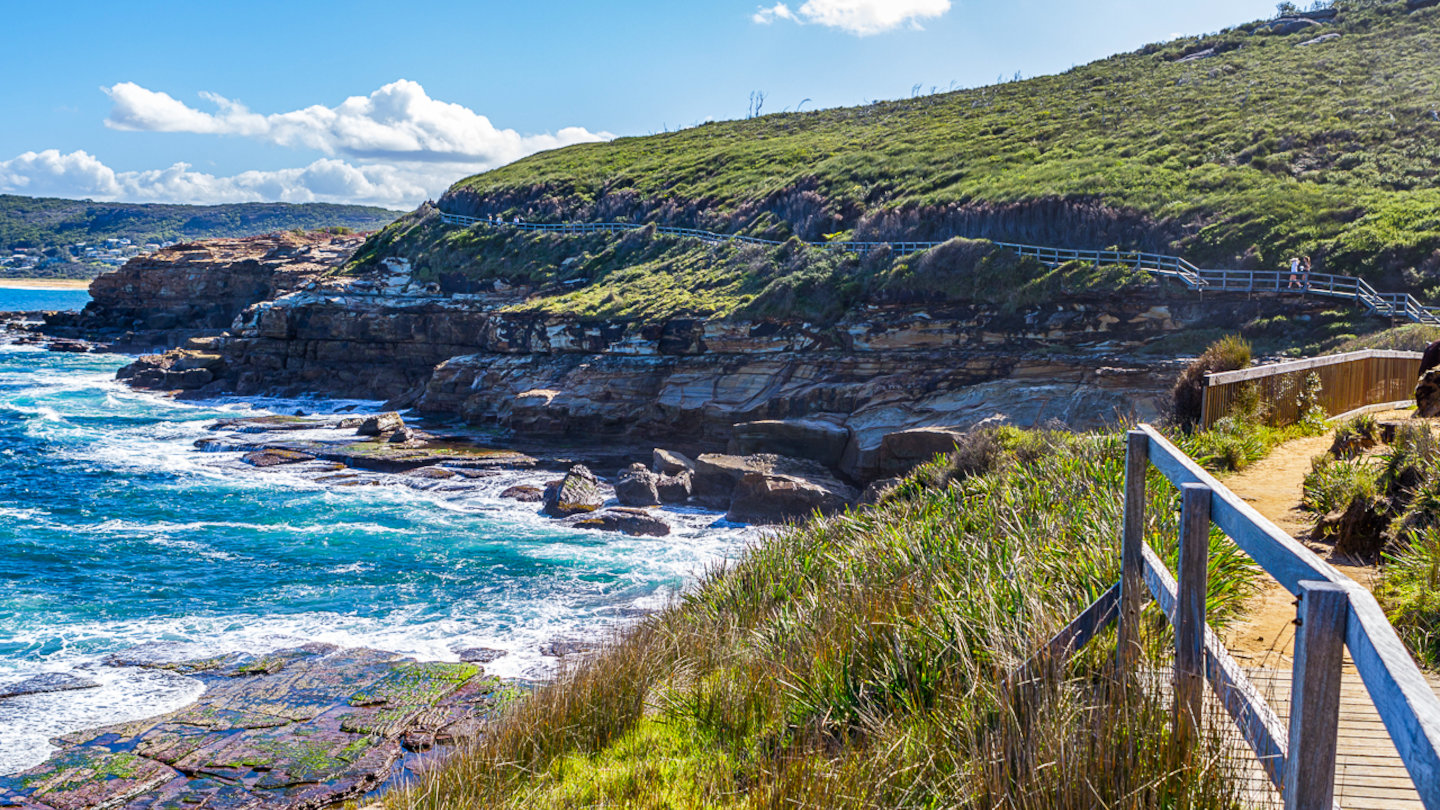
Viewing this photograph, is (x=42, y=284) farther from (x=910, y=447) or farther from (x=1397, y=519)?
(x=1397, y=519)

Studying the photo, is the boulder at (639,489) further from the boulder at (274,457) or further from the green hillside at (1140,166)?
the green hillside at (1140,166)

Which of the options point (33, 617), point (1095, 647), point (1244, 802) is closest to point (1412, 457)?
point (1095, 647)

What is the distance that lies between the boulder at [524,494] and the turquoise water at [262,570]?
21.4 inches

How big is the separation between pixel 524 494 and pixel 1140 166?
2720 centimetres

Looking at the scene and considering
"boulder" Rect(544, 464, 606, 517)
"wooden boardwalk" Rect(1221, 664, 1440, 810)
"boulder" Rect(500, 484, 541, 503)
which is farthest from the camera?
"boulder" Rect(500, 484, 541, 503)

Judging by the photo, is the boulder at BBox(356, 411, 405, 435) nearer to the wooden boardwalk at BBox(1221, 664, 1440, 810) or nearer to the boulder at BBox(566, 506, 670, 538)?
the boulder at BBox(566, 506, 670, 538)

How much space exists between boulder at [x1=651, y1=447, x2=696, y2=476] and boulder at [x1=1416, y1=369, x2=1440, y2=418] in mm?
18591

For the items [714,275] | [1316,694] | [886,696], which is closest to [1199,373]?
[886,696]

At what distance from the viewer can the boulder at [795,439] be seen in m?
27.2

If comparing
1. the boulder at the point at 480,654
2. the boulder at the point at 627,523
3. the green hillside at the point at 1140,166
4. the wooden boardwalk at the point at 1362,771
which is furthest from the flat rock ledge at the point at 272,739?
the green hillside at the point at 1140,166

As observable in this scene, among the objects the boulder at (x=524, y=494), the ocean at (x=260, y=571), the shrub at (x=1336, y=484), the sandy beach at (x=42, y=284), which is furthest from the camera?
the sandy beach at (x=42, y=284)

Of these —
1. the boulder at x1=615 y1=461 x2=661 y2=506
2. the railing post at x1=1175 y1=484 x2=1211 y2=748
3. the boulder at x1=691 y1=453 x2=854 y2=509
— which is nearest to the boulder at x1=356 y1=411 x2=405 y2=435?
the boulder at x1=615 y1=461 x2=661 y2=506

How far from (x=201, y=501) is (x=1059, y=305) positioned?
26375 mm

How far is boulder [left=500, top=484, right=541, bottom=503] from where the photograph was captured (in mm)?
26672
